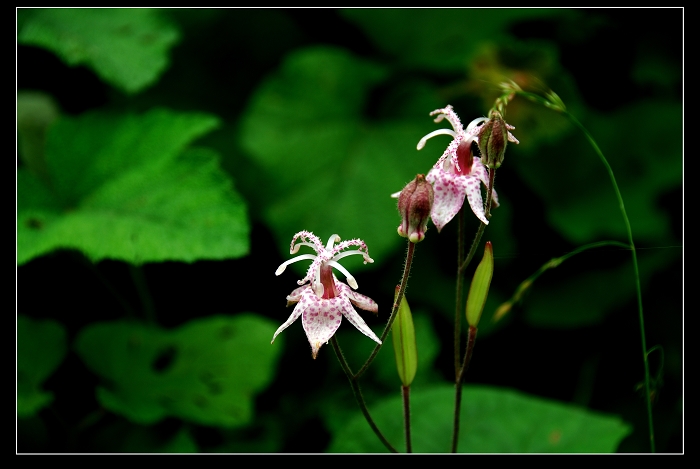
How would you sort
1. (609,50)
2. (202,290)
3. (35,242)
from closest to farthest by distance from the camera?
1. (35,242)
2. (202,290)
3. (609,50)

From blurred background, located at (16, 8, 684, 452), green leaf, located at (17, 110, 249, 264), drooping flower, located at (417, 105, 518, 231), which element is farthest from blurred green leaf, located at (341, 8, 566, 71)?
drooping flower, located at (417, 105, 518, 231)

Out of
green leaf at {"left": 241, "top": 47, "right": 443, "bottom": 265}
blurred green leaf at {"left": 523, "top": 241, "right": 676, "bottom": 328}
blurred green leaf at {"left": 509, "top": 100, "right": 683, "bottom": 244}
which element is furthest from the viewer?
blurred green leaf at {"left": 509, "top": 100, "right": 683, "bottom": 244}

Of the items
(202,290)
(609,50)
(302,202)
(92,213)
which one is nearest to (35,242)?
(92,213)

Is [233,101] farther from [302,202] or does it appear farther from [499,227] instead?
[499,227]

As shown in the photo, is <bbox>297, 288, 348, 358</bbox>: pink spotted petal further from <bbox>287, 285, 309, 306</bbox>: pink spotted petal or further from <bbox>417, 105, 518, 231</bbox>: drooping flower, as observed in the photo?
<bbox>417, 105, 518, 231</bbox>: drooping flower

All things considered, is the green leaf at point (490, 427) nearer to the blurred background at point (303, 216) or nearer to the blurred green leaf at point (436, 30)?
the blurred background at point (303, 216)

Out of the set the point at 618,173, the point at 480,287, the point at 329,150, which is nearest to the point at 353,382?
the point at 480,287
